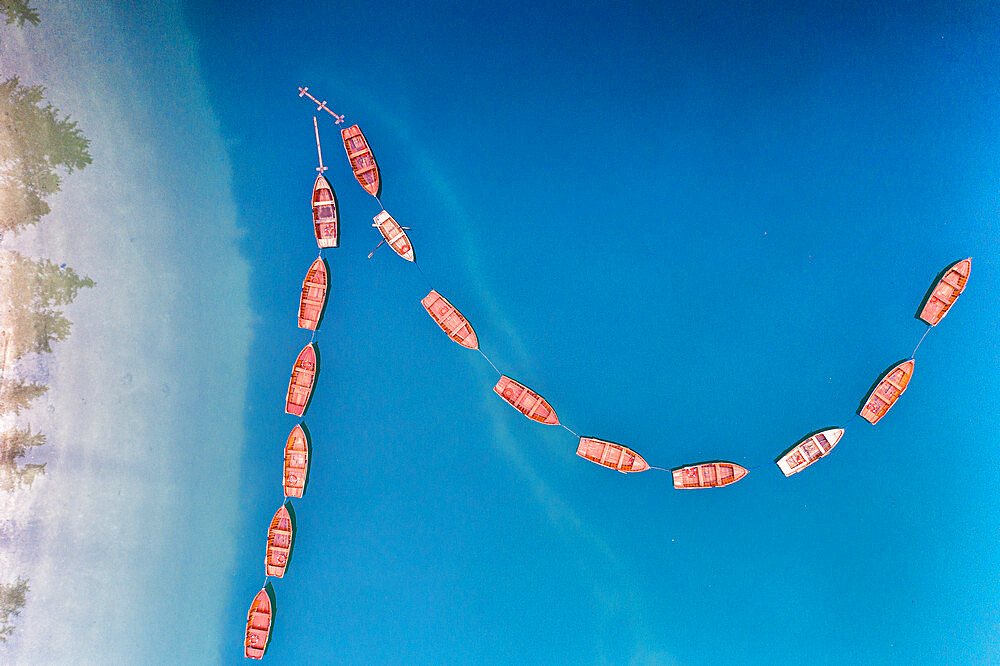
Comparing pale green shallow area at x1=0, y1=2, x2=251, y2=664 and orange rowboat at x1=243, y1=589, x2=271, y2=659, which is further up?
pale green shallow area at x1=0, y1=2, x2=251, y2=664

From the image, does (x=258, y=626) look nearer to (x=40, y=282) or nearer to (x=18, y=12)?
(x=40, y=282)

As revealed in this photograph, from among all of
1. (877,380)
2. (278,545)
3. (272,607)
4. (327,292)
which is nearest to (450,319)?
(327,292)

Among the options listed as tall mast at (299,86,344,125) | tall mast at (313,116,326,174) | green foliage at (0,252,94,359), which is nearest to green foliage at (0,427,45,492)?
green foliage at (0,252,94,359)

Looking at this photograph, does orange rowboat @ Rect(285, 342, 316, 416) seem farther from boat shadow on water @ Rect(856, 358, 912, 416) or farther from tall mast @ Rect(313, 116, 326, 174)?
boat shadow on water @ Rect(856, 358, 912, 416)

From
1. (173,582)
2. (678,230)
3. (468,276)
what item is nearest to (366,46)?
(468,276)

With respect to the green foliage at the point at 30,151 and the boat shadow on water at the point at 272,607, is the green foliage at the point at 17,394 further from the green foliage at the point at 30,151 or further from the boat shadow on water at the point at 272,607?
the boat shadow on water at the point at 272,607
